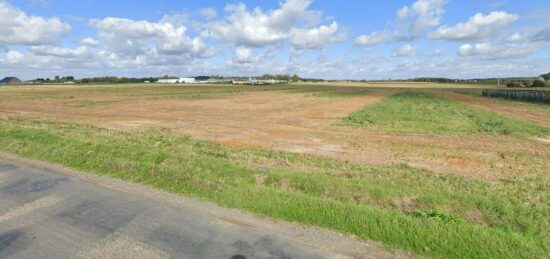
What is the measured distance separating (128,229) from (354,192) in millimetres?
4189

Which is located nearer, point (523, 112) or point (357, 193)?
point (357, 193)

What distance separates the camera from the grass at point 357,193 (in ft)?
17.3

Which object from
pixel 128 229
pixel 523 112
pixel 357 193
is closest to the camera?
pixel 128 229

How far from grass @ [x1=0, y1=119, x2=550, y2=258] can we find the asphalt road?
669 millimetres

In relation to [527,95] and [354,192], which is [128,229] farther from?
[527,95]

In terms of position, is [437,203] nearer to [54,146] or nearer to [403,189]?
[403,189]

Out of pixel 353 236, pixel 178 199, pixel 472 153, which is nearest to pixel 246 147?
pixel 178 199

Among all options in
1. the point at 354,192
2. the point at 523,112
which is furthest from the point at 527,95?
the point at 354,192

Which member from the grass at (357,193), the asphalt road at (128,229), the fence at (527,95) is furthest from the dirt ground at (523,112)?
the asphalt road at (128,229)

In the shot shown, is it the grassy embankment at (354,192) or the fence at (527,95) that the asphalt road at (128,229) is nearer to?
the grassy embankment at (354,192)

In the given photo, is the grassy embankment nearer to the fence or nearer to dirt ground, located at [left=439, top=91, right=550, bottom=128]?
dirt ground, located at [left=439, top=91, right=550, bottom=128]

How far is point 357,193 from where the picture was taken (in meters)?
7.37

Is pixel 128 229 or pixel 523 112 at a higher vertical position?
pixel 128 229

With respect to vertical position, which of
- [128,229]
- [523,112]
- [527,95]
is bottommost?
[523,112]
